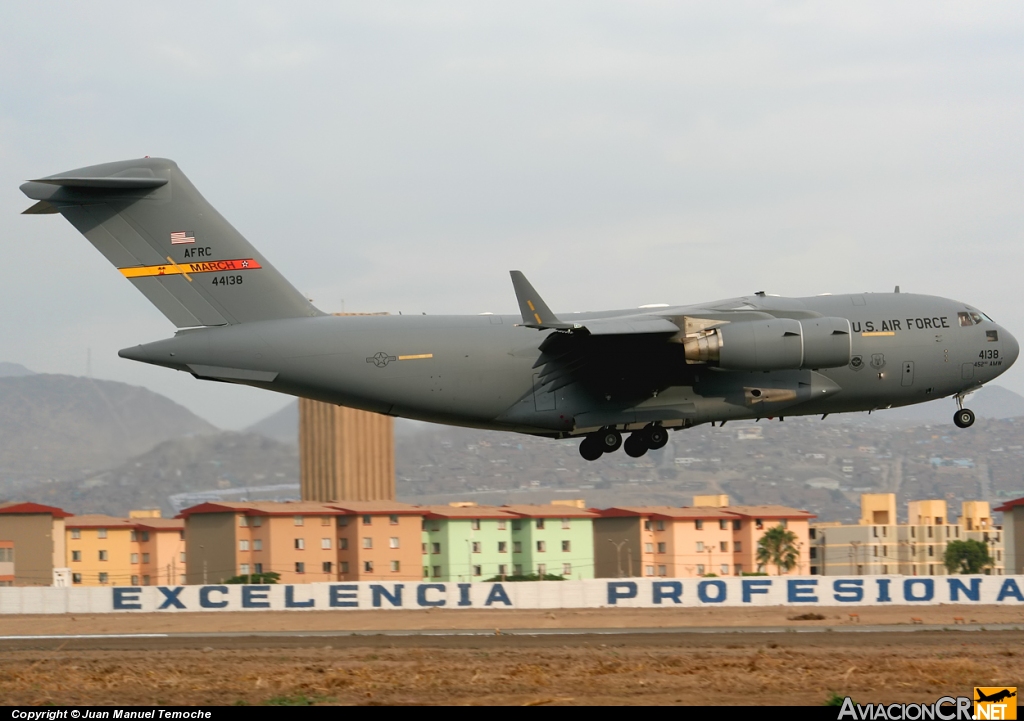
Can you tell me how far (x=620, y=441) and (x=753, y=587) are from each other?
39.1ft

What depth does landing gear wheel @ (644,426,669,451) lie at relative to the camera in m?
23.8

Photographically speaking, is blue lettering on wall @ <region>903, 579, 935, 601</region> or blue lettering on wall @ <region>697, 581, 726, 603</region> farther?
blue lettering on wall @ <region>697, 581, 726, 603</region>

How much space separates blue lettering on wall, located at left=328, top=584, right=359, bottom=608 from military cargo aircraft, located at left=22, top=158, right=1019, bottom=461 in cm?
1322

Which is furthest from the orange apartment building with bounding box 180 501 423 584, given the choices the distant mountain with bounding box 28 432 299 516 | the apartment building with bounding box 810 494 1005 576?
the apartment building with bounding box 810 494 1005 576

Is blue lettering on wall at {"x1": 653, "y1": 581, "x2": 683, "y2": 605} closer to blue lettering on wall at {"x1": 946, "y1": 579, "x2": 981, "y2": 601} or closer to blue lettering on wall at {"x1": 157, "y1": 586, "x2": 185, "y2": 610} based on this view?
blue lettering on wall at {"x1": 946, "y1": 579, "x2": 981, "y2": 601}

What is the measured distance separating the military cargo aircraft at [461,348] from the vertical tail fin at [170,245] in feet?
0.09

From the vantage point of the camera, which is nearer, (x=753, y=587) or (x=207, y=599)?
(x=753, y=587)

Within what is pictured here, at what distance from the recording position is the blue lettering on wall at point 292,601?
3519 cm

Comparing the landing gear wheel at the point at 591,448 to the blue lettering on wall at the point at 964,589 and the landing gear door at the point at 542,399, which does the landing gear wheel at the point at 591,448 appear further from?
the blue lettering on wall at the point at 964,589

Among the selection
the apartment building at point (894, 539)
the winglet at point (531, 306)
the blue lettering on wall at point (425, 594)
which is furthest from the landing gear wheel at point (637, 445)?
the apartment building at point (894, 539)

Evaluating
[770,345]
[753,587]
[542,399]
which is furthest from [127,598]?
[770,345]

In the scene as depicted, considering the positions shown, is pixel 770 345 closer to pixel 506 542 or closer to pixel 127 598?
pixel 127 598

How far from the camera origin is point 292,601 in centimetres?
3538

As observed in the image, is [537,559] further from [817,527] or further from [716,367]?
[716,367]
